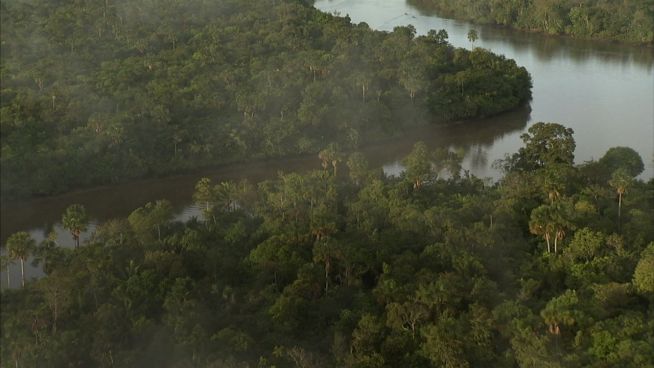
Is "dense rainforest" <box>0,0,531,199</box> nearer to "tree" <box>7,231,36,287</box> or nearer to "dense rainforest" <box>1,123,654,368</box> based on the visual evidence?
"tree" <box>7,231,36,287</box>

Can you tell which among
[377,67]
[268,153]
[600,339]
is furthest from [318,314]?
[377,67]

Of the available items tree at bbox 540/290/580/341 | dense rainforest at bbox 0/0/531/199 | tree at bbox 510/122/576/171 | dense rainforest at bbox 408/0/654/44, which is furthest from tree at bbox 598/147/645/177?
Result: dense rainforest at bbox 408/0/654/44

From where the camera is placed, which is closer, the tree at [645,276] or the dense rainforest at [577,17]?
the tree at [645,276]

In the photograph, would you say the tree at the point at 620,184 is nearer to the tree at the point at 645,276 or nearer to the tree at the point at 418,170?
the tree at the point at 645,276

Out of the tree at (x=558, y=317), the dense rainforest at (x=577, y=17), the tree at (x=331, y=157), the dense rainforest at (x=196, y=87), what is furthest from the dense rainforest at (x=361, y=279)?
the dense rainforest at (x=577, y=17)

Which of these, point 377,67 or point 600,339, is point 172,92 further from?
point 600,339

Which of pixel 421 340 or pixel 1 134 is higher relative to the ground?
pixel 1 134
